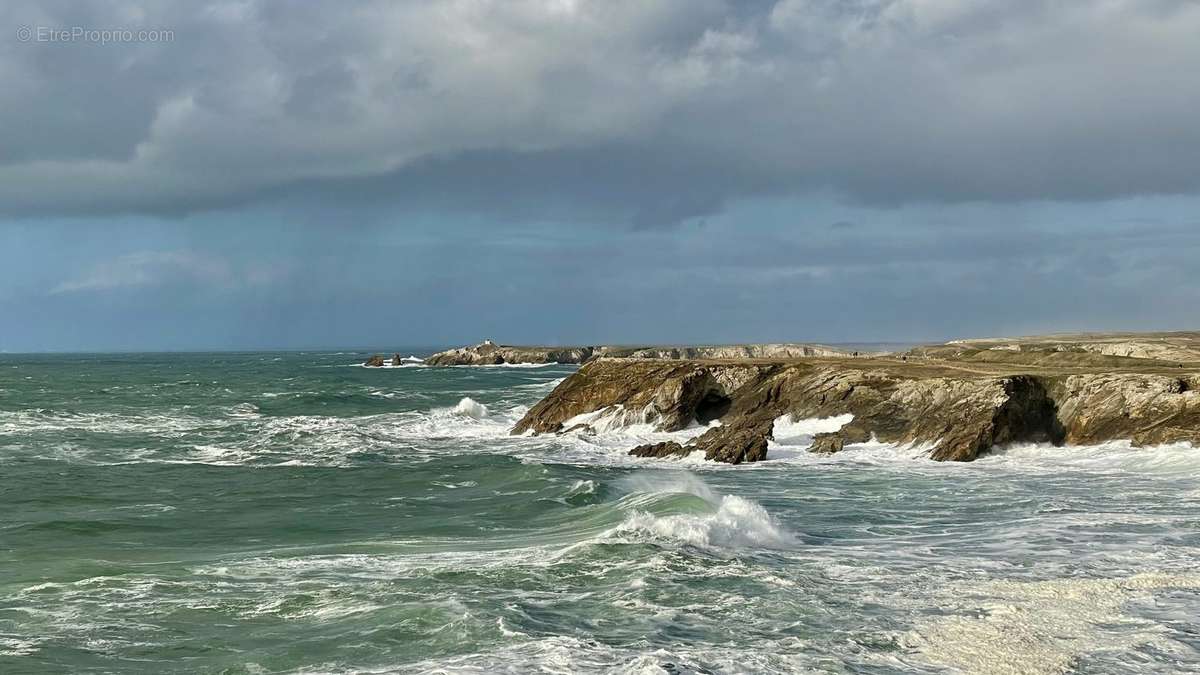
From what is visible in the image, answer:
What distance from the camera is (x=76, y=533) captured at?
20984 millimetres

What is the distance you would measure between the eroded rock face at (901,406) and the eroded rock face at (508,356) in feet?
359

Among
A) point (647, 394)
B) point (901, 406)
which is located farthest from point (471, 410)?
point (901, 406)

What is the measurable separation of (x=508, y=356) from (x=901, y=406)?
124470 mm

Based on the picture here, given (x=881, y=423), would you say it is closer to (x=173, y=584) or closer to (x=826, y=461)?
(x=826, y=461)

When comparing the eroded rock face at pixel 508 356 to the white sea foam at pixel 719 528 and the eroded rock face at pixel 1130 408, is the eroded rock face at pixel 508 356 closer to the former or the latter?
the eroded rock face at pixel 1130 408

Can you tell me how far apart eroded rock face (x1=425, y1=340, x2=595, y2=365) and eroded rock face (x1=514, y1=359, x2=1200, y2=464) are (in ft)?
359

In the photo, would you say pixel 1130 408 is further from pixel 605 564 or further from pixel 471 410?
pixel 471 410

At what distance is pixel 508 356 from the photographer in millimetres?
159375

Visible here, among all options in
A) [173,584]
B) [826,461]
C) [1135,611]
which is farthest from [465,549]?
[826,461]

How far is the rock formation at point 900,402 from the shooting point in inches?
1313

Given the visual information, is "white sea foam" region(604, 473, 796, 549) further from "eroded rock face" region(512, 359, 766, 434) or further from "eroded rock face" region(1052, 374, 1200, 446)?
"eroded rock face" region(512, 359, 766, 434)

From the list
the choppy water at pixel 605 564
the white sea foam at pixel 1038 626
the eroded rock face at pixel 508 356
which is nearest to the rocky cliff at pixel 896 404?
the choppy water at pixel 605 564

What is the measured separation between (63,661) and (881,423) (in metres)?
30.6

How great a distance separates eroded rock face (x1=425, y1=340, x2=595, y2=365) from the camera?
155500 millimetres
